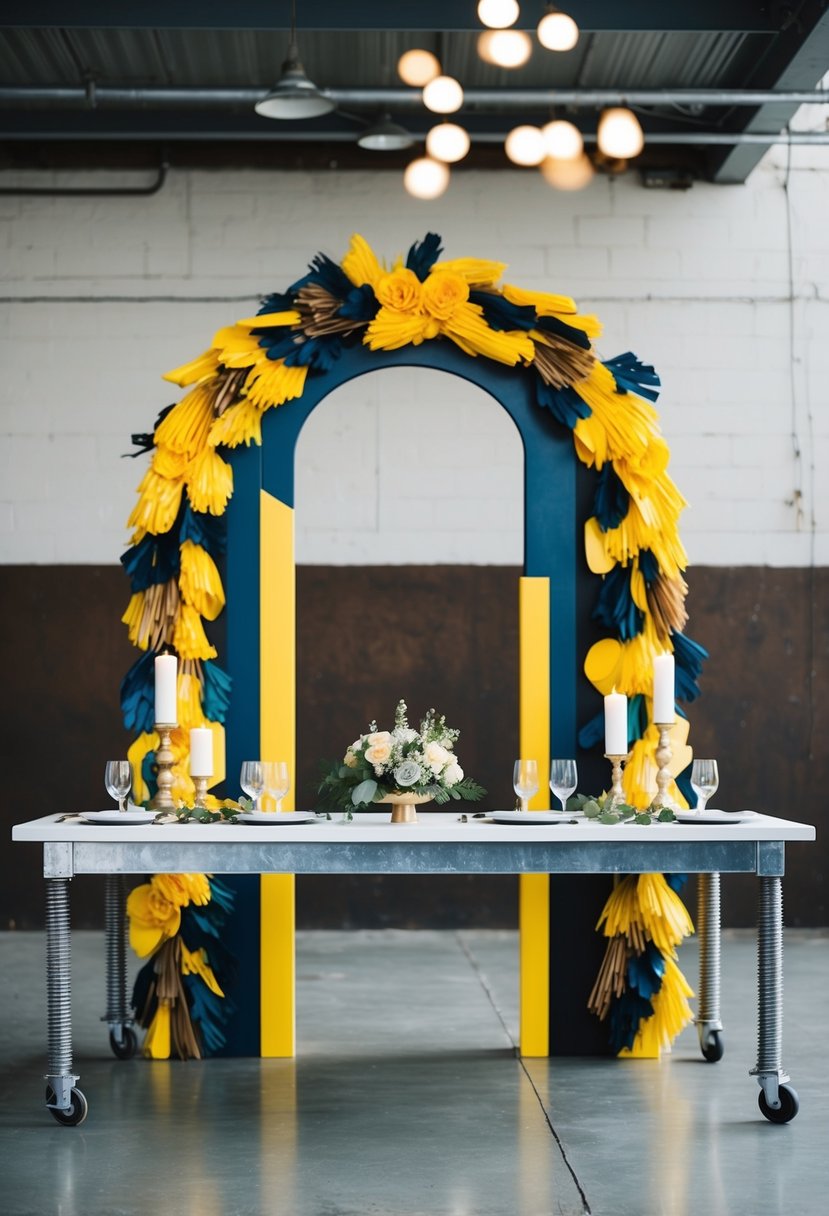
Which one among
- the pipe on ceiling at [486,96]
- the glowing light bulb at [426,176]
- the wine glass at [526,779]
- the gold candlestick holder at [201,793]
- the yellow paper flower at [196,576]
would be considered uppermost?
the pipe on ceiling at [486,96]

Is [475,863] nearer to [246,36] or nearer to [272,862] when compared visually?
[272,862]

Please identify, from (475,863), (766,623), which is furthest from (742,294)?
(475,863)

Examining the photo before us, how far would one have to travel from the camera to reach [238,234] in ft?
25.6

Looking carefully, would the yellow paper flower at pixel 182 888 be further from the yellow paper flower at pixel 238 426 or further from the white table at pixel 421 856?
Answer: the yellow paper flower at pixel 238 426

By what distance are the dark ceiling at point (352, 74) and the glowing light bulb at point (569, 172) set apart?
0.77 feet

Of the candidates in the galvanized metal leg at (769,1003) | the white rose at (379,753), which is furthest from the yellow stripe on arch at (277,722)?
the galvanized metal leg at (769,1003)

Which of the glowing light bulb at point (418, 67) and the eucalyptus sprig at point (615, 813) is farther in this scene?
the glowing light bulb at point (418, 67)

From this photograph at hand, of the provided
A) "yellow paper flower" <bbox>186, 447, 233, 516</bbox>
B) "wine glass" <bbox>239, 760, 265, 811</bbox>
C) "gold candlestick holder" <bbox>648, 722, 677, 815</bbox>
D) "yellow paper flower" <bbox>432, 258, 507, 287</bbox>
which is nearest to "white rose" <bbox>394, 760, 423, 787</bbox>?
"wine glass" <bbox>239, 760, 265, 811</bbox>

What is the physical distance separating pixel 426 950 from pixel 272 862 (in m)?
3.29

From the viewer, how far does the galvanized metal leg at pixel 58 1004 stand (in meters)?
4.08

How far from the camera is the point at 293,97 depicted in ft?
18.8

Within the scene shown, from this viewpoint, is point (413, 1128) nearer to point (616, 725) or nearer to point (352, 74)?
point (616, 725)

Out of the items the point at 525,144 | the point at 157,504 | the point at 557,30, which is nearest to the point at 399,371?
the point at 525,144

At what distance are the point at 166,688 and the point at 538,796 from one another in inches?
50.9
